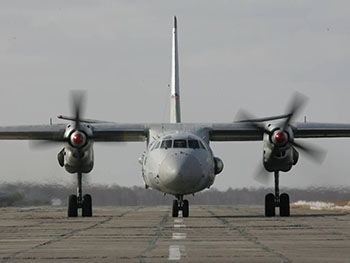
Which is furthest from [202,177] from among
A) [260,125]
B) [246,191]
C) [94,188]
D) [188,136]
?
[246,191]

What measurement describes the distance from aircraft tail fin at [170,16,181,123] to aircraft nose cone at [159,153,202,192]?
10781 mm

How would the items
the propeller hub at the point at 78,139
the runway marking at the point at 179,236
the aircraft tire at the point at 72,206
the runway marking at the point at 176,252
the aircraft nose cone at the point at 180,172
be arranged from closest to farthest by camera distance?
the runway marking at the point at 176,252, the runway marking at the point at 179,236, the aircraft nose cone at the point at 180,172, the propeller hub at the point at 78,139, the aircraft tire at the point at 72,206

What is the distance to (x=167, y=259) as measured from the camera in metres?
14.6

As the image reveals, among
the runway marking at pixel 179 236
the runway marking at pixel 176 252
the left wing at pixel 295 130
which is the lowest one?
the runway marking at pixel 176 252

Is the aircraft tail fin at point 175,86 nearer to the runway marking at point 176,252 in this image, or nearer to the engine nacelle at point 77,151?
the engine nacelle at point 77,151

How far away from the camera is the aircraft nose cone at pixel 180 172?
97.8 feet

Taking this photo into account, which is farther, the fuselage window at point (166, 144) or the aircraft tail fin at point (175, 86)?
the aircraft tail fin at point (175, 86)

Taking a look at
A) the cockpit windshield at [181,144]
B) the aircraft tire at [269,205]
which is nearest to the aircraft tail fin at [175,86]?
the aircraft tire at [269,205]

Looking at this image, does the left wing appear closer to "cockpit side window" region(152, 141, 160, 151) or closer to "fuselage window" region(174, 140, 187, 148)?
"cockpit side window" region(152, 141, 160, 151)

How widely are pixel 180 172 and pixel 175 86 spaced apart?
13926mm

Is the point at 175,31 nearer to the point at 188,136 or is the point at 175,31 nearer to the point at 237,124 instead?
the point at 237,124

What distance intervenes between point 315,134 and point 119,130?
7.86 meters

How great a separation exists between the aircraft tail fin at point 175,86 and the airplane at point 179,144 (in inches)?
140

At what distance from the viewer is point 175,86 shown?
1703 inches
